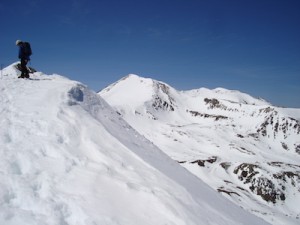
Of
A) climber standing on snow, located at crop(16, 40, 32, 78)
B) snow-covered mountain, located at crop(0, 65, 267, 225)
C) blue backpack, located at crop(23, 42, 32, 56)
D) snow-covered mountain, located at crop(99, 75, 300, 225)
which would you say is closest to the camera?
snow-covered mountain, located at crop(0, 65, 267, 225)

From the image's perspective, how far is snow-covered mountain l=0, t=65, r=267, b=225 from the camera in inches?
259

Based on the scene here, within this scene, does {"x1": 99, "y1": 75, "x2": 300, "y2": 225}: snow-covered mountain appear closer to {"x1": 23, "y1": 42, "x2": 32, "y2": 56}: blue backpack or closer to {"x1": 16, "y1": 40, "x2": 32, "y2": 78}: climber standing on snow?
{"x1": 16, "y1": 40, "x2": 32, "y2": 78}: climber standing on snow

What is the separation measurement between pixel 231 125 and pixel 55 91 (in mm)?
103611

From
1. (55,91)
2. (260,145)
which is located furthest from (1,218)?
(260,145)

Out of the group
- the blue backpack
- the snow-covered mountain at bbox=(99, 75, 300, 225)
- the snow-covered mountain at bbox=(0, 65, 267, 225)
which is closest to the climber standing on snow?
the blue backpack

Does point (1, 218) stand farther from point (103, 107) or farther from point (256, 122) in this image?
point (256, 122)

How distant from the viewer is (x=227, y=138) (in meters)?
97.3

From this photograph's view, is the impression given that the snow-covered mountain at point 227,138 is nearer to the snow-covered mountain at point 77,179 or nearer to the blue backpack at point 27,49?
the snow-covered mountain at point 77,179

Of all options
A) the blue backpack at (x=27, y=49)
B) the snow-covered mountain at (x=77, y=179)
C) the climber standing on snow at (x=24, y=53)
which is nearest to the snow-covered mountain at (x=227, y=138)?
the snow-covered mountain at (x=77, y=179)

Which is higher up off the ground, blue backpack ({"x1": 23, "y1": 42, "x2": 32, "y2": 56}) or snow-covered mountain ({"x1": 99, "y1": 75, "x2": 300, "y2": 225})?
snow-covered mountain ({"x1": 99, "y1": 75, "x2": 300, "y2": 225})

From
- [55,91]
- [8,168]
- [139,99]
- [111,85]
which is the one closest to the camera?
[8,168]

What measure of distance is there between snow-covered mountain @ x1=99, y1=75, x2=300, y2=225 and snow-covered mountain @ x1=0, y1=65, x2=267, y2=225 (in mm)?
36060

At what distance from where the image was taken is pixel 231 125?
112 metres

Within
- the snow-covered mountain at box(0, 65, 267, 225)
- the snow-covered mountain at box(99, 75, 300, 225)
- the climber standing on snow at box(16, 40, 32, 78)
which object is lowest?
the snow-covered mountain at box(0, 65, 267, 225)
